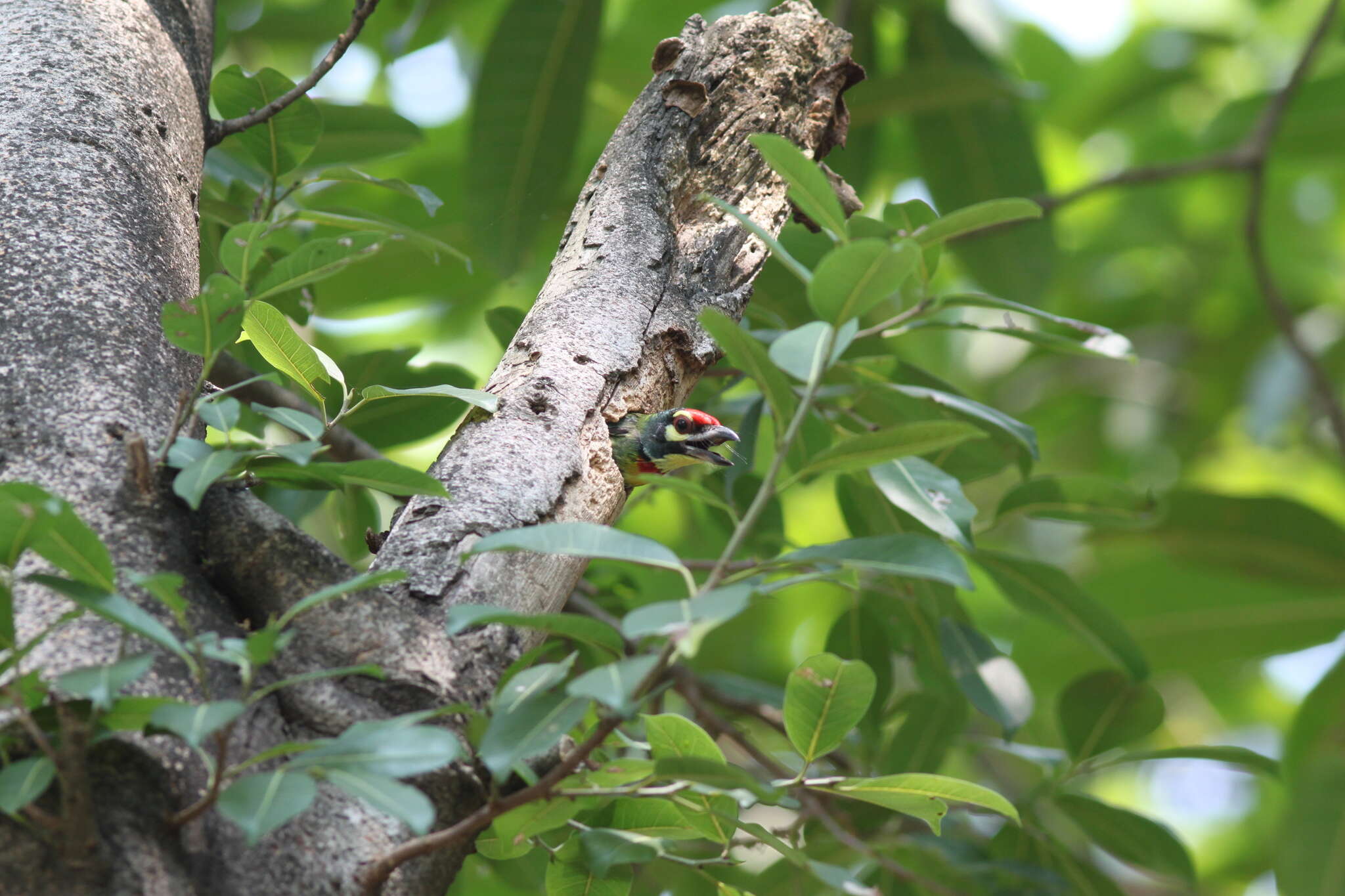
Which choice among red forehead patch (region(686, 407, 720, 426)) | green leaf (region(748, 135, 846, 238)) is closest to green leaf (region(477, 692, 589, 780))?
green leaf (region(748, 135, 846, 238))

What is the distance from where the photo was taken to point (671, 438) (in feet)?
9.32

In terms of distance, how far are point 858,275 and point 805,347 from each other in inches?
4.2

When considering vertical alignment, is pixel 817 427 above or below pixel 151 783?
above

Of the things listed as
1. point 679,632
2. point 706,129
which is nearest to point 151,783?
point 679,632

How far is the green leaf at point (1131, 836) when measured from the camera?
2869mm

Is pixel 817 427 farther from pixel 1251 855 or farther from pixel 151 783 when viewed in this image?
pixel 1251 855

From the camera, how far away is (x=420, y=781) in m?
1.37

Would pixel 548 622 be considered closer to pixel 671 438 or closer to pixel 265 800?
pixel 265 800

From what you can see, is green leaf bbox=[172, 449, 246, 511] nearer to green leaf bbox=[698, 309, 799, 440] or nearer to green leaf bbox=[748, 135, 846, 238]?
green leaf bbox=[698, 309, 799, 440]

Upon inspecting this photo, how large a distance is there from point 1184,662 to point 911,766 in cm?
176

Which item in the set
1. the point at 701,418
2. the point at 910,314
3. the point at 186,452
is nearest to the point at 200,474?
the point at 186,452

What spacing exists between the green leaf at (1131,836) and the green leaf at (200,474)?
2381 mm

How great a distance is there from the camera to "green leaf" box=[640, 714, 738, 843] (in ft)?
5.05

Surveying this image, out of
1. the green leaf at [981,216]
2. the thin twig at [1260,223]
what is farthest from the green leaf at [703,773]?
the thin twig at [1260,223]
